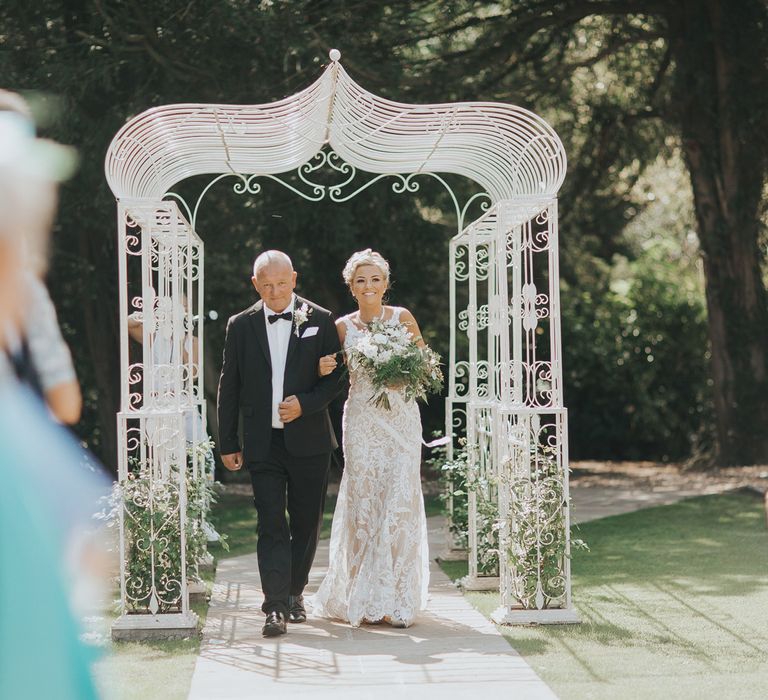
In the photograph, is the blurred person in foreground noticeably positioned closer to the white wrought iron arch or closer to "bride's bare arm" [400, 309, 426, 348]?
the white wrought iron arch

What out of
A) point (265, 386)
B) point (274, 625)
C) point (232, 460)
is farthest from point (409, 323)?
point (274, 625)

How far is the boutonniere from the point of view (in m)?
6.97

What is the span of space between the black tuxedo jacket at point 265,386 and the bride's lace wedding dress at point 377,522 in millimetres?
242

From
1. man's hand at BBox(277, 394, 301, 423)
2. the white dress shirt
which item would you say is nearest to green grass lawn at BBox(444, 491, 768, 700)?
man's hand at BBox(277, 394, 301, 423)

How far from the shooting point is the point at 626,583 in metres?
8.28

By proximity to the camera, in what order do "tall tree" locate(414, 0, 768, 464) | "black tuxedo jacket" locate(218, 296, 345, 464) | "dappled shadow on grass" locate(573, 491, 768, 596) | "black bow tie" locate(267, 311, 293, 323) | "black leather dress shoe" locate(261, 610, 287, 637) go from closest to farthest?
"black leather dress shoe" locate(261, 610, 287, 637), "black tuxedo jacket" locate(218, 296, 345, 464), "black bow tie" locate(267, 311, 293, 323), "dappled shadow on grass" locate(573, 491, 768, 596), "tall tree" locate(414, 0, 768, 464)

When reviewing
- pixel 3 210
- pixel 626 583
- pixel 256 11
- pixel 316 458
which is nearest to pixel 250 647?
pixel 316 458

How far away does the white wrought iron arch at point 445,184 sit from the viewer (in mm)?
6930

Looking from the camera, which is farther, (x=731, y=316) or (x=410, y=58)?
(x=731, y=316)

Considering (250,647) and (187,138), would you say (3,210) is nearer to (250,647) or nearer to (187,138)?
(250,647)

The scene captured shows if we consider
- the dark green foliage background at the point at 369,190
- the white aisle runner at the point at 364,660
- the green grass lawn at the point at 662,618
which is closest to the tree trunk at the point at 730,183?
the dark green foliage background at the point at 369,190

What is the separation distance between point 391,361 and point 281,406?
2.27 feet

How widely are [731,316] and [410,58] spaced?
5.63 m

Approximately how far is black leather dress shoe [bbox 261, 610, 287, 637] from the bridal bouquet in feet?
4.48
